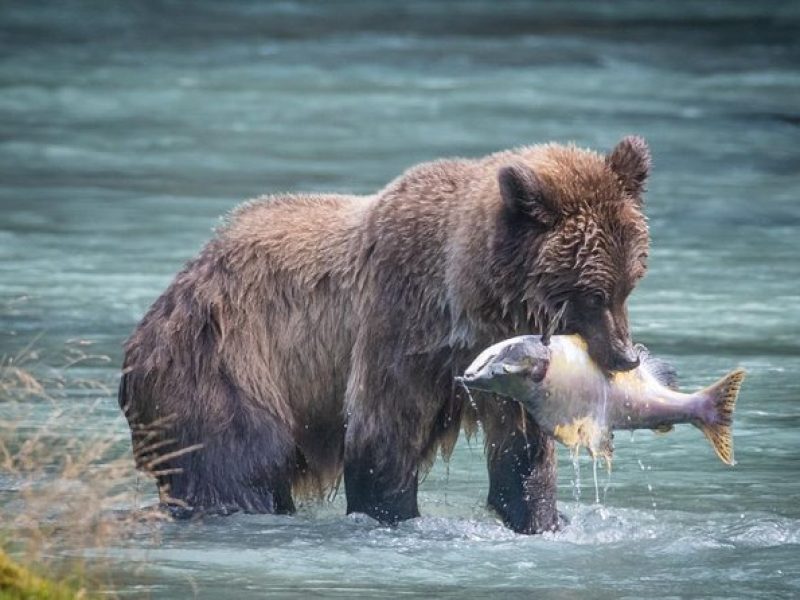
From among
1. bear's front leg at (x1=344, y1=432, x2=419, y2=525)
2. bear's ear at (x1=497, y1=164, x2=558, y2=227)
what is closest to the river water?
bear's front leg at (x1=344, y1=432, x2=419, y2=525)

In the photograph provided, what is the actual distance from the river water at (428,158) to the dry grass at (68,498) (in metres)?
0.09

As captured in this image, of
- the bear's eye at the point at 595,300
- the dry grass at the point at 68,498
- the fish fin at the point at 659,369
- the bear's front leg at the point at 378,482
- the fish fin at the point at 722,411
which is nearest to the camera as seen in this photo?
the dry grass at the point at 68,498

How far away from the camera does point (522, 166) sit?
22.0 feet

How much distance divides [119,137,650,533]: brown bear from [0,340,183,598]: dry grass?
295mm

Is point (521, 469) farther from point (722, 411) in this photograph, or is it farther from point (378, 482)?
point (722, 411)

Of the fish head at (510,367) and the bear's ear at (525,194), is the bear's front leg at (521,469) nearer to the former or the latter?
the fish head at (510,367)

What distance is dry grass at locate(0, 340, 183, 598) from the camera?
18.4ft

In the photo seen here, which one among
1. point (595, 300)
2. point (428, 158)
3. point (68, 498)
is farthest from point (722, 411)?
point (428, 158)

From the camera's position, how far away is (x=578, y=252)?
6668 millimetres

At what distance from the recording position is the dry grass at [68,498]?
560cm

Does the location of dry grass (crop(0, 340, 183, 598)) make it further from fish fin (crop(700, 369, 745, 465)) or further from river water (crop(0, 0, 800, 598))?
fish fin (crop(700, 369, 745, 465))

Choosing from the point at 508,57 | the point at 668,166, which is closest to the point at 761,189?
the point at 668,166

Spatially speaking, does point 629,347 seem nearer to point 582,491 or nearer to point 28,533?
point 582,491

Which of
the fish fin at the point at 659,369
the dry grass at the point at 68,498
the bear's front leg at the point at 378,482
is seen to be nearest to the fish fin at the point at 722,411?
the fish fin at the point at 659,369
